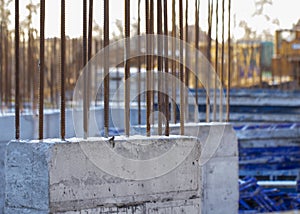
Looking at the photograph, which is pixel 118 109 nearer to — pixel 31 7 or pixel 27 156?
pixel 31 7

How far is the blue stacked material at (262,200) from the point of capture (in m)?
9.00

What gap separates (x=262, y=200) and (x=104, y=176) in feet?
16.1

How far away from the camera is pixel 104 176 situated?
456 centimetres

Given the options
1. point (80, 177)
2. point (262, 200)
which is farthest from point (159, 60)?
point (262, 200)

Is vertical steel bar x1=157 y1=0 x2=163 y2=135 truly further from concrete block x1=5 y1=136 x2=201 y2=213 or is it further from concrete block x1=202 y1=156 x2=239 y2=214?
concrete block x1=202 y1=156 x2=239 y2=214

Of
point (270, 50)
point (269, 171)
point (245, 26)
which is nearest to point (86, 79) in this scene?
point (269, 171)

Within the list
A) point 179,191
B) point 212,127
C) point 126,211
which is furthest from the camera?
point 212,127

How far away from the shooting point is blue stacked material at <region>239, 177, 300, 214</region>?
354 inches

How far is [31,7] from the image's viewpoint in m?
12.9

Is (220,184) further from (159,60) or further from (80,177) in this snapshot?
(80,177)

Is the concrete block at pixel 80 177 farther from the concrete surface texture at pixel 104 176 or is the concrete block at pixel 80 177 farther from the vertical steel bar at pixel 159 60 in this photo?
the vertical steel bar at pixel 159 60

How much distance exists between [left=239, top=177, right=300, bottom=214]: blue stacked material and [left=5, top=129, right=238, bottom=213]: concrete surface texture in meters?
4.01

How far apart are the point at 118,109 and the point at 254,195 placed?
4592 mm

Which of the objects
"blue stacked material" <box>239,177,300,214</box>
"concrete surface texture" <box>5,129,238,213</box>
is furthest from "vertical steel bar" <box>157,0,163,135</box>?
"blue stacked material" <box>239,177,300,214</box>
